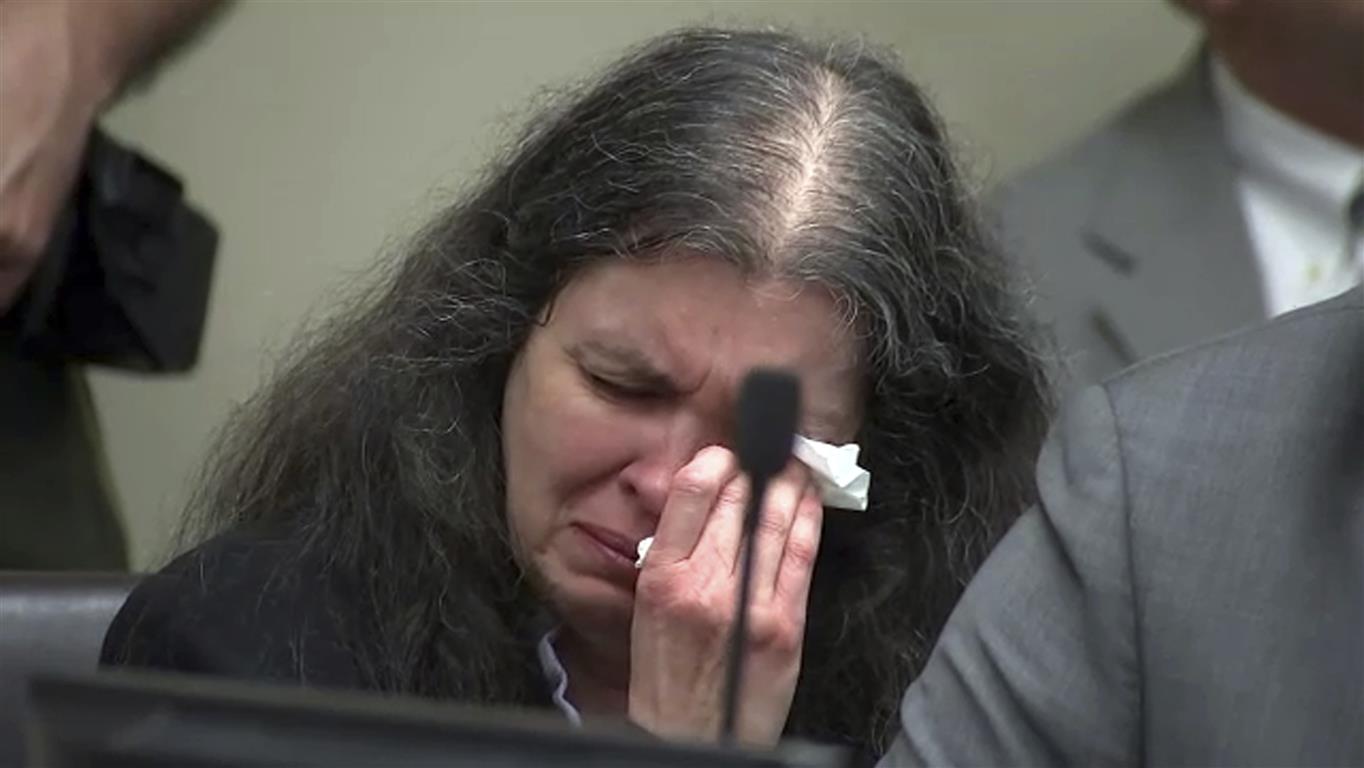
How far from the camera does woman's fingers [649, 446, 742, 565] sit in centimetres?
110

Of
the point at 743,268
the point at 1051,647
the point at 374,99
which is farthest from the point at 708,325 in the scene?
the point at 374,99

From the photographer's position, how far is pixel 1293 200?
6.47 feet

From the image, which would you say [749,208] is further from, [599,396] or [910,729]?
[910,729]

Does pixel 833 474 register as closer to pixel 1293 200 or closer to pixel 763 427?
pixel 763 427

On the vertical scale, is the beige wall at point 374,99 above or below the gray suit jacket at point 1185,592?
below

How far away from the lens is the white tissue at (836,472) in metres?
1.15

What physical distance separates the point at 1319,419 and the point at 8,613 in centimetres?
70

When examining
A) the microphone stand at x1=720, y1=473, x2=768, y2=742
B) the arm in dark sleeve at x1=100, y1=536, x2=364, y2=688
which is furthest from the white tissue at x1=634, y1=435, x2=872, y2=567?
the microphone stand at x1=720, y1=473, x2=768, y2=742

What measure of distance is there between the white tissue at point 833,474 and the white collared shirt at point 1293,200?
872 mm

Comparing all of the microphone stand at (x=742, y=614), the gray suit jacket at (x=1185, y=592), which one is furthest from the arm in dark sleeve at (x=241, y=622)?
the microphone stand at (x=742, y=614)

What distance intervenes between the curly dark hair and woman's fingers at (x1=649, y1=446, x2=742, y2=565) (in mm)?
105

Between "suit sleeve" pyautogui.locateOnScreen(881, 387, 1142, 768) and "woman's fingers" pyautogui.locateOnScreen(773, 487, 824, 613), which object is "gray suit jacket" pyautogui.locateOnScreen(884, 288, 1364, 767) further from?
"woman's fingers" pyautogui.locateOnScreen(773, 487, 824, 613)

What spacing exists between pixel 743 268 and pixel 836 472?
110 mm

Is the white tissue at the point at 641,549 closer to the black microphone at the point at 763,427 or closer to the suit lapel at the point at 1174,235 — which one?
the black microphone at the point at 763,427
